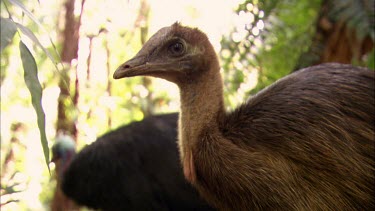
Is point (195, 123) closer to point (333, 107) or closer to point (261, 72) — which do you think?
point (333, 107)

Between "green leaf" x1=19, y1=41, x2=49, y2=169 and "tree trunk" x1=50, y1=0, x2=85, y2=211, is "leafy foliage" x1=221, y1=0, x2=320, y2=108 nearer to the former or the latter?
"tree trunk" x1=50, y1=0, x2=85, y2=211

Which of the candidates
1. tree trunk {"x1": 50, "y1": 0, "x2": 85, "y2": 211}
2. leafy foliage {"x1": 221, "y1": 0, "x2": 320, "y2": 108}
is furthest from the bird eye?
tree trunk {"x1": 50, "y1": 0, "x2": 85, "y2": 211}

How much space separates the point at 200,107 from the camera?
5.28 ft

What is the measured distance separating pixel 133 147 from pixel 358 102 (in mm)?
1069

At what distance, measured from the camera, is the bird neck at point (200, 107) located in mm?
1591

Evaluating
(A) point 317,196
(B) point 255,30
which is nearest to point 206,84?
(A) point 317,196

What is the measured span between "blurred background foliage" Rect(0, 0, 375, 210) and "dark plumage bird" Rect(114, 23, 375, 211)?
0.67ft

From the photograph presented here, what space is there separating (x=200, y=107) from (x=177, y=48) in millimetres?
169

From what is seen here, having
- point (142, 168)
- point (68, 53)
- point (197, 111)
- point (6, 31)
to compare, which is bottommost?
point (142, 168)

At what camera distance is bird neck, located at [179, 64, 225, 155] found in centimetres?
159

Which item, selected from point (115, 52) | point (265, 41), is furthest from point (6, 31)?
point (115, 52)

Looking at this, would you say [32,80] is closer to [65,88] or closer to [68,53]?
[68,53]

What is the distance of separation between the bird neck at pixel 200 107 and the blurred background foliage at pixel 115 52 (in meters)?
0.21

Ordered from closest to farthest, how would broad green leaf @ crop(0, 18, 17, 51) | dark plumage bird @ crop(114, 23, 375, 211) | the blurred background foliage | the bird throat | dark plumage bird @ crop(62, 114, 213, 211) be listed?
1. broad green leaf @ crop(0, 18, 17, 51)
2. dark plumage bird @ crop(114, 23, 375, 211)
3. the bird throat
4. the blurred background foliage
5. dark plumage bird @ crop(62, 114, 213, 211)
